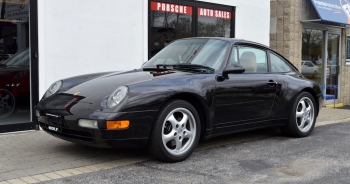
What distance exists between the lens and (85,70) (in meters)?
7.30

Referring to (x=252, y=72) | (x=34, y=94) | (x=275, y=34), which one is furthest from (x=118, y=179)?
(x=275, y=34)

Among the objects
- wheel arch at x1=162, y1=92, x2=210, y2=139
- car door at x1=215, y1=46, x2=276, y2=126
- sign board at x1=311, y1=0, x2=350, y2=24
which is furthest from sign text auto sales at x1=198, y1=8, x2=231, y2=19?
wheel arch at x1=162, y1=92, x2=210, y2=139

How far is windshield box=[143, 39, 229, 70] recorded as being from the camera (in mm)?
5391

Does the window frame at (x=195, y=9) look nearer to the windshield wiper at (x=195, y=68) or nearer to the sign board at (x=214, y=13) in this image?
the sign board at (x=214, y=13)

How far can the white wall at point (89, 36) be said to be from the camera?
6.81 meters

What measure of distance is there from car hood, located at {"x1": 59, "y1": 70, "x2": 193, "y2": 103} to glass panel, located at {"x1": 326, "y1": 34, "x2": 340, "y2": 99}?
30.2 feet

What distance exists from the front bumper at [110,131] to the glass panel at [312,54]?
29.8 feet

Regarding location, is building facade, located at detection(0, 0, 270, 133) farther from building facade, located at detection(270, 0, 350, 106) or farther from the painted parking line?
building facade, located at detection(270, 0, 350, 106)

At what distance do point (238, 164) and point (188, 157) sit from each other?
0.60 metres

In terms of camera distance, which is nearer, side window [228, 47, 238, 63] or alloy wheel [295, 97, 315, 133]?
side window [228, 47, 238, 63]

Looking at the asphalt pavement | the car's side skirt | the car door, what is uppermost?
the car door

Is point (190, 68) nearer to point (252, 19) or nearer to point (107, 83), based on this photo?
point (107, 83)

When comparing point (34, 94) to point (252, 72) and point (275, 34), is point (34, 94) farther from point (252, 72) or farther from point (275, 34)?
point (275, 34)

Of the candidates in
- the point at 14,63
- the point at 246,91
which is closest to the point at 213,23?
the point at 246,91
